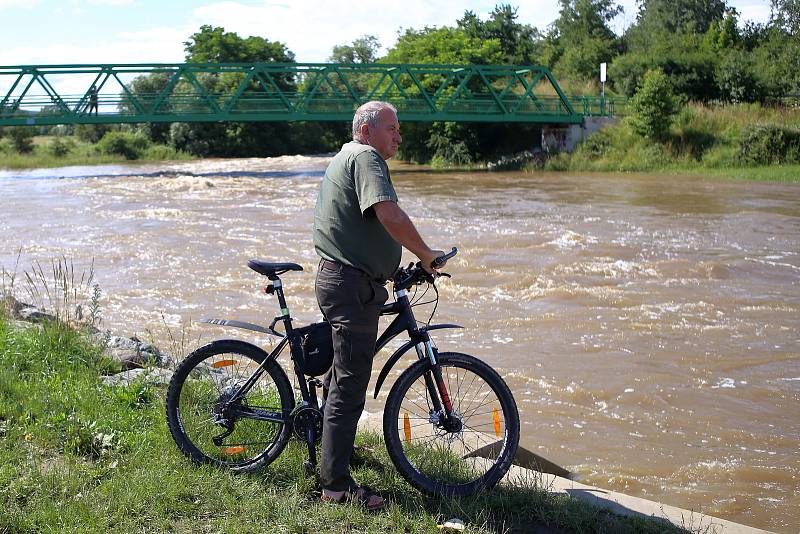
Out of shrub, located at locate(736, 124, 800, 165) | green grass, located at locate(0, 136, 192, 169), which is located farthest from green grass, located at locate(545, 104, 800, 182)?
green grass, located at locate(0, 136, 192, 169)

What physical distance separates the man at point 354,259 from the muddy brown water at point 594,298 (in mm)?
2420

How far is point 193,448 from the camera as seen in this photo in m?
4.50

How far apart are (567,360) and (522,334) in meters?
1.18

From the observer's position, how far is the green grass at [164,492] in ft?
12.4

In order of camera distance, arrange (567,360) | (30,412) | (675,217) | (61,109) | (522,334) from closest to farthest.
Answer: (30,412), (567,360), (522,334), (675,217), (61,109)

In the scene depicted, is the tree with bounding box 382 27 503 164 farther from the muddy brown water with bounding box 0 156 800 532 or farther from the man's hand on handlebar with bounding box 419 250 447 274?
the man's hand on handlebar with bounding box 419 250 447 274

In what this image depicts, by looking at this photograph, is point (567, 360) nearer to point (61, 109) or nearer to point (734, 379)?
point (734, 379)

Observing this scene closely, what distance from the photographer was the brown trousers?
13.0 feet

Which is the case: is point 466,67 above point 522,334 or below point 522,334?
above

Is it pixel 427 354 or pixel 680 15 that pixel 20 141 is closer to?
pixel 680 15

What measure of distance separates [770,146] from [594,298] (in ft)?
75.9

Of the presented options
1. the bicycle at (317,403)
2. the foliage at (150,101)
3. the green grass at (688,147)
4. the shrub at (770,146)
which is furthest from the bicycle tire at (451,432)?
the foliage at (150,101)

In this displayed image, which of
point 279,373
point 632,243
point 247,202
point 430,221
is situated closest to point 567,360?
point 279,373

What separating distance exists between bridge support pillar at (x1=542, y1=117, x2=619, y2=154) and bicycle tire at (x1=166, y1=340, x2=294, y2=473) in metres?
35.9
